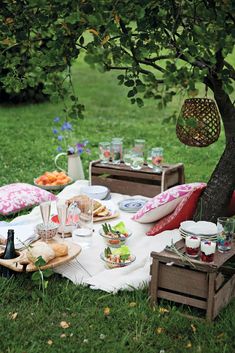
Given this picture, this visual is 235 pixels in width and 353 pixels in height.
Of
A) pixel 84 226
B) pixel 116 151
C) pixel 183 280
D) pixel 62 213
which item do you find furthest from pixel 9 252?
pixel 116 151

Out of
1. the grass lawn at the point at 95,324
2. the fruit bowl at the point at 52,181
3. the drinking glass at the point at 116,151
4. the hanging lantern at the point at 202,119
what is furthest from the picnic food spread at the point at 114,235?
the fruit bowl at the point at 52,181

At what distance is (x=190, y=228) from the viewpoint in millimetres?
3584

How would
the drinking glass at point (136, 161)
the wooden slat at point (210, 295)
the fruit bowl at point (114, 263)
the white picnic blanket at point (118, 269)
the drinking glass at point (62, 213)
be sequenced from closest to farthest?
the wooden slat at point (210, 295) → the white picnic blanket at point (118, 269) → the fruit bowl at point (114, 263) → the drinking glass at point (62, 213) → the drinking glass at point (136, 161)

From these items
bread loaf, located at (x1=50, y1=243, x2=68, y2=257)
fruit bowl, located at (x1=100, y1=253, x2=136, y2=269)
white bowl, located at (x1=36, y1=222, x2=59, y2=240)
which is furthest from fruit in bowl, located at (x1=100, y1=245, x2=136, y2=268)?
white bowl, located at (x1=36, y1=222, x2=59, y2=240)

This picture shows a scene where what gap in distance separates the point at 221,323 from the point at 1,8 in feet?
7.16

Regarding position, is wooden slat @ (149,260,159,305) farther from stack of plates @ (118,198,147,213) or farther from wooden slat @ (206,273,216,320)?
stack of plates @ (118,198,147,213)

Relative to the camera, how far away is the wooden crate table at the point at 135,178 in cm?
521

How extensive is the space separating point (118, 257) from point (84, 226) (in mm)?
512

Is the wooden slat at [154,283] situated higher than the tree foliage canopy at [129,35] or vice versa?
the tree foliage canopy at [129,35]

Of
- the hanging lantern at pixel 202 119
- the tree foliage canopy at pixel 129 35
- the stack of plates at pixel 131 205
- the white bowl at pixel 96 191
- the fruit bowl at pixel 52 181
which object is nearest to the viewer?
the tree foliage canopy at pixel 129 35

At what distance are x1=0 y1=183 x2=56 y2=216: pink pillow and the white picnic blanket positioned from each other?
40cm

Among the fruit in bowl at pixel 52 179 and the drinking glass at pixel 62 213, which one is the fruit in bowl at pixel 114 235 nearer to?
the drinking glass at pixel 62 213

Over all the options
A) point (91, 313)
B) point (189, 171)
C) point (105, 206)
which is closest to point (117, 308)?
point (91, 313)

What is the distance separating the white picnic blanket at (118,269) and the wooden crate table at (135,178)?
73 centimetres
